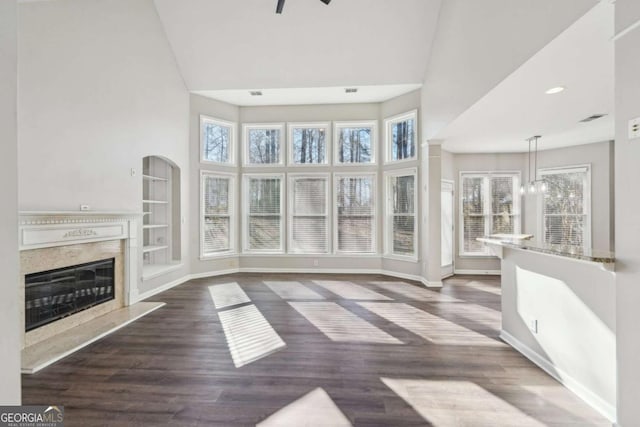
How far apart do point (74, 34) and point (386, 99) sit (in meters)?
5.24

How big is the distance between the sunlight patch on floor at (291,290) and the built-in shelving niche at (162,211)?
1.97 meters

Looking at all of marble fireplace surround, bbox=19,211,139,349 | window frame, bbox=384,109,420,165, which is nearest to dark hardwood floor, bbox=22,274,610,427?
marble fireplace surround, bbox=19,211,139,349

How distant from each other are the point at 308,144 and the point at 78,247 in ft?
15.0

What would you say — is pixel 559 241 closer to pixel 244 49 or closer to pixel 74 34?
pixel 244 49

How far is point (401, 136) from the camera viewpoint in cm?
643

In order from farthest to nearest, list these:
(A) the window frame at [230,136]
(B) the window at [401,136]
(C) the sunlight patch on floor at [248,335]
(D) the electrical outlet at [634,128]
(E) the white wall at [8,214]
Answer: (A) the window frame at [230,136], (B) the window at [401,136], (C) the sunlight patch on floor at [248,335], (D) the electrical outlet at [634,128], (E) the white wall at [8,214]

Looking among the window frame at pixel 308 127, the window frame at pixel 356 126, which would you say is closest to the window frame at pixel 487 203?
the window frame at pixel 356 126

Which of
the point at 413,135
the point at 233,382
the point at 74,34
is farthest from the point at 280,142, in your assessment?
the point at 233,382

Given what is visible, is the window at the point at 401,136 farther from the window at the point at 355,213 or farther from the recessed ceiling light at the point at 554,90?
the recessed ceiling light at the point at 554,90

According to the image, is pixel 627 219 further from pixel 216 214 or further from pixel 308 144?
pixel 216 214

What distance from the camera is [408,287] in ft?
18.2

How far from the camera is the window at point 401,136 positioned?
6.15m

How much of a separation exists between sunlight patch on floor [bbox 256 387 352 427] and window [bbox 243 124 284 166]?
537 centimetres

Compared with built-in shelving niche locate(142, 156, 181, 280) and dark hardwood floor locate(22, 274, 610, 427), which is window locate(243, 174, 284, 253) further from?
dark hardwood floor locate(22, 274, 610, 427)
